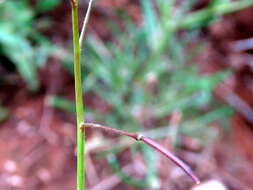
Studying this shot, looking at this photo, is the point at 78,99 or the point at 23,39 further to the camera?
the point at 23,39

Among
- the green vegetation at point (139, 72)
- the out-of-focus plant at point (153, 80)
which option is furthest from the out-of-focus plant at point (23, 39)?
the out-of-focus plant at point (153, 80)

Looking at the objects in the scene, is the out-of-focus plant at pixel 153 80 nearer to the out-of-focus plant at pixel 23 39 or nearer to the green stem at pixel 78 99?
the out-of-focus plant at pixel 23 39

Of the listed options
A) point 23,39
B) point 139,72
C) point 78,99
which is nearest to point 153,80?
point 139,72

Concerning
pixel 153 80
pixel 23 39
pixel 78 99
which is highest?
pixel 23 39

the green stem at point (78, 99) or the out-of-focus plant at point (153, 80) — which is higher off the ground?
the out-of-focus plant at point (153, 80)

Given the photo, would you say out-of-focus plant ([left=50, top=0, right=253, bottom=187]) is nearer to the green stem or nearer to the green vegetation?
the green vegetation

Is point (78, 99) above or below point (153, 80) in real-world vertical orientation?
below

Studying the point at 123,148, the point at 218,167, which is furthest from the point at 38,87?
the point at 218,167

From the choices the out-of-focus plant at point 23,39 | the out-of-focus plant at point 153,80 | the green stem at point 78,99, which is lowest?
the green stem at point 78,99

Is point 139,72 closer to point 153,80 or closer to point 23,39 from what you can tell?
point 153,80
